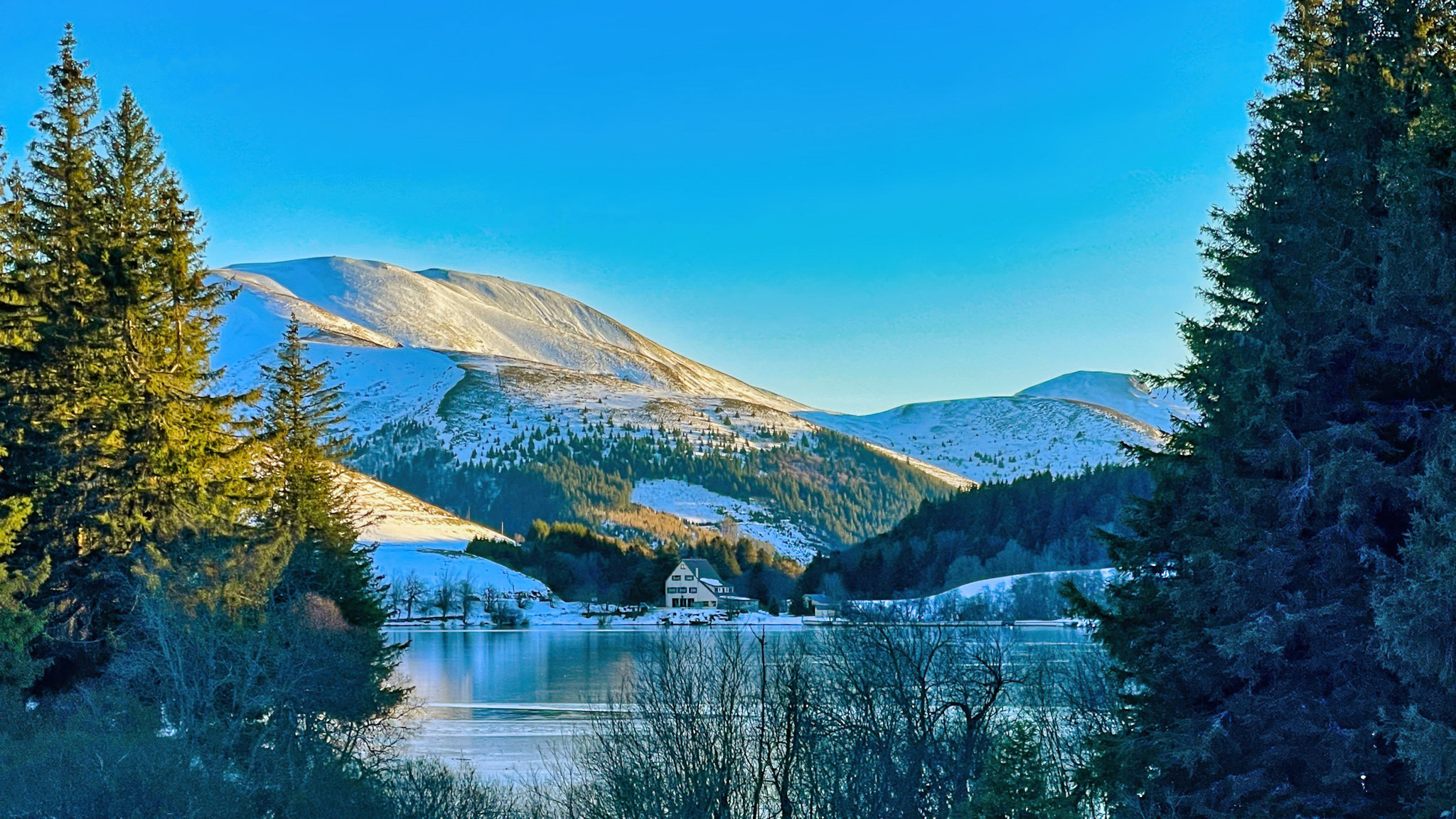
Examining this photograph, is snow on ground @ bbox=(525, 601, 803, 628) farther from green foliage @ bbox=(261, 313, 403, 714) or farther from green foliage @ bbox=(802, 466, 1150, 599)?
green foliage @ bbox=(261, 313, 403, 714)

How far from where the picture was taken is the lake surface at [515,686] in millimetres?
41188

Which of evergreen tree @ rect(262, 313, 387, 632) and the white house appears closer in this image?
evergreen tree @ rect(262, 313, 387, 632)

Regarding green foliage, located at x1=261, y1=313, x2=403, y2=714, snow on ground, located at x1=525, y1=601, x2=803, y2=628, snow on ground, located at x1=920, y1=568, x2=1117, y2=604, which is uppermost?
green foliage, located at x1=261, y1=313, x2=403, y2=714

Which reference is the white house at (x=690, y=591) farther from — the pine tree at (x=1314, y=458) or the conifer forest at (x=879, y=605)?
the pine tree at (x=1314, y=458)

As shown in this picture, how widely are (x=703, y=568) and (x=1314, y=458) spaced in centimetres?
16078

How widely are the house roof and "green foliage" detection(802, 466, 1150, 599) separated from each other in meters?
20.0

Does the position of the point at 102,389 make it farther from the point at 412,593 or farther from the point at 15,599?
the point at 412,593

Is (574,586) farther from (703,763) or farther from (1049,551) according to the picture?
(703,763)

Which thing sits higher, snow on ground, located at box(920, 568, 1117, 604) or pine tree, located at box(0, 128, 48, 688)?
pine tree, located at box(0, 128, 48, 688)

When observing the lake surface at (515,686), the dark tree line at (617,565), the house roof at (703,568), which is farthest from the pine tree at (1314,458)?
the house roof at (703,568)

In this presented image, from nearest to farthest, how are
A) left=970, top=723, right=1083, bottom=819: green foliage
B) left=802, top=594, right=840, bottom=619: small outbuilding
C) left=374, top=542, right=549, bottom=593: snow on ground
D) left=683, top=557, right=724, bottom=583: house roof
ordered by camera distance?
left=970, top=723, right=1083, bottom=819: green foliage < left=802, top=594, right=840, bottom=619: small outbuilding < left=374, top=542, right=549, bottom=593: snow on ground < left=683, top=557, right=724, bottom=583: house roof

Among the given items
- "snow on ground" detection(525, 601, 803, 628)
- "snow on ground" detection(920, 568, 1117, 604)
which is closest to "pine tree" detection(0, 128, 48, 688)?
"snow on ground" detection(525, 601, 803, 628)

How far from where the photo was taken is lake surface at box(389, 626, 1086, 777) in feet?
135

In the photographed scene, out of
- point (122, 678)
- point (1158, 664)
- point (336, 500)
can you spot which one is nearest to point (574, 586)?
point (336, 500)
